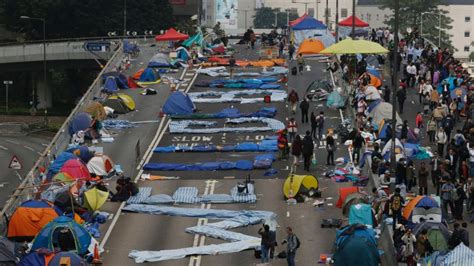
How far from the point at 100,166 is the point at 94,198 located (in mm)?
6617

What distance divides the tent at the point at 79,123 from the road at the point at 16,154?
1600 centimetres

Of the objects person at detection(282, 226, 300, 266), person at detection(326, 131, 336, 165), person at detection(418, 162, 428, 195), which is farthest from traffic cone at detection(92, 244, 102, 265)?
person at detection(326, 131, 336, 165)

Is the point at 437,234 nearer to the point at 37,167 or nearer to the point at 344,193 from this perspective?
the point at 344,193

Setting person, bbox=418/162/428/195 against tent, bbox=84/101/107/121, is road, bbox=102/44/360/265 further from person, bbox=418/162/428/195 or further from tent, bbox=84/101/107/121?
tent, bbox=84/101/107/121

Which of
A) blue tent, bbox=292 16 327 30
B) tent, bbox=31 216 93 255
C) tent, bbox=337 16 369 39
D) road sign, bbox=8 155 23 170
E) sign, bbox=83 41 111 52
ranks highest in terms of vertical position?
tent, bbox=31 216 93 255

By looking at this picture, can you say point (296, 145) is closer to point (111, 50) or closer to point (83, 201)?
point (83, 201)

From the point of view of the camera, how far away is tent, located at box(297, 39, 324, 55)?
287 feet

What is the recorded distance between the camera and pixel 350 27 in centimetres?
10369

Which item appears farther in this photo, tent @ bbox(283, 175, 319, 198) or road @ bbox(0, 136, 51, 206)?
road @ bbox(0, 136, 51, 206)

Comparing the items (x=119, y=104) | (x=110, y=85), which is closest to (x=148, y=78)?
(x=110, y=85)

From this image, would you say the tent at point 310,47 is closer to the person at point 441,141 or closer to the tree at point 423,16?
the person at point 441,141

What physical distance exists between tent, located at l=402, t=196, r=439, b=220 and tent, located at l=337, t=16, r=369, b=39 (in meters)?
55.4

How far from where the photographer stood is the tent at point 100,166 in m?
53.8

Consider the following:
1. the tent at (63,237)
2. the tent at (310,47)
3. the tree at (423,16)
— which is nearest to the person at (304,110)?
the tent at (310,47)
